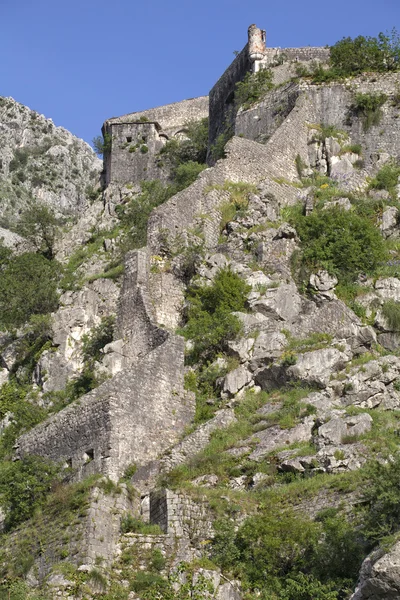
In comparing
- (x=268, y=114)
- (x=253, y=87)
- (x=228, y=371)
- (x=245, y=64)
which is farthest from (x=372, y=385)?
(x=245, y=64)

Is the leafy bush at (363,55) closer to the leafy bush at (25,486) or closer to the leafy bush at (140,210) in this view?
the leafy bush at (140,210)

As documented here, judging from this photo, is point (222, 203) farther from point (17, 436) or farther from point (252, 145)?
point (17, 436)

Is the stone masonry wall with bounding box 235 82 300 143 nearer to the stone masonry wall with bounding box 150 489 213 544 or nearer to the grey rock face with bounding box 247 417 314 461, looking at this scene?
the grey rock face with bounding box 247 417 314 461

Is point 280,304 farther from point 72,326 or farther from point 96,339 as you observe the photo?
point 72,326

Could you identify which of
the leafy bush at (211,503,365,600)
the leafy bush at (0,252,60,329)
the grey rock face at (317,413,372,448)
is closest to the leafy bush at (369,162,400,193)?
the leafy bush at (0,252,60,329)

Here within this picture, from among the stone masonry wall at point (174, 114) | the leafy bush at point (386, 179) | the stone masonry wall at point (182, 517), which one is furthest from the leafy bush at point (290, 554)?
the stone masonry wall at point (174, 114)

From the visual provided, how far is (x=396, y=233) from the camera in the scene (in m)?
35.9

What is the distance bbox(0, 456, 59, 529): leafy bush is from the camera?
25.1m

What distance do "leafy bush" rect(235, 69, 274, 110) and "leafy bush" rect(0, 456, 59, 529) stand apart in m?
21.3

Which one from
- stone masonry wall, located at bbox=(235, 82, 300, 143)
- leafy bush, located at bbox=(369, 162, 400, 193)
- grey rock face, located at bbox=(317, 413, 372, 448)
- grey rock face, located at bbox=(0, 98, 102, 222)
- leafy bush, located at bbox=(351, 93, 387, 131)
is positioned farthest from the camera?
grey rock face, located at bbox=(0, 98, 102, 222)

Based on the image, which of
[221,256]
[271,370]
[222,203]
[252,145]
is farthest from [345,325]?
[252,145]

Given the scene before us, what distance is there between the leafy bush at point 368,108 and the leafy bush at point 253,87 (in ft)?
12.5

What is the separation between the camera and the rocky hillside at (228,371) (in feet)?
72.9

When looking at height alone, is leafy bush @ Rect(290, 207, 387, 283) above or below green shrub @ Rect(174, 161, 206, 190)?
below
